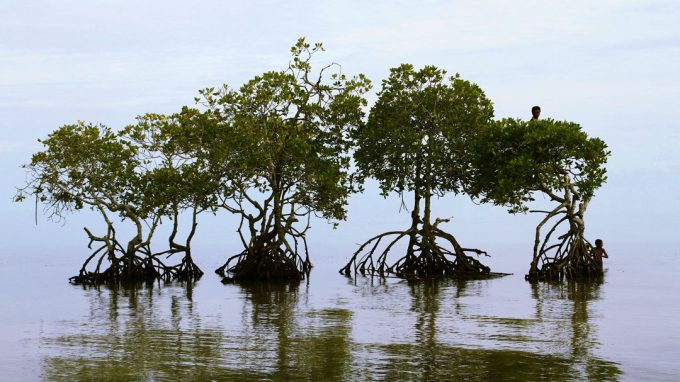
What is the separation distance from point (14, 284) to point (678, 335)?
32480 millimetres

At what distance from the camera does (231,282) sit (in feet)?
125

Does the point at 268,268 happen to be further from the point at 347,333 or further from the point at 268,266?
the point at 347,333

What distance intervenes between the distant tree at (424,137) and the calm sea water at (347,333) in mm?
3907

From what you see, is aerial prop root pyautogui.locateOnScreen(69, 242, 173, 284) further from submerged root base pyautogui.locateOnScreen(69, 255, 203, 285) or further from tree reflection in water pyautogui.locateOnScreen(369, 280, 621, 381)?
tree reflection in water pyautogui.locateOnScreen(369, 280, 621, 381)

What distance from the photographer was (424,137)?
124ft

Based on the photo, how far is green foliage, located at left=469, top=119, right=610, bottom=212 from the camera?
33.2m

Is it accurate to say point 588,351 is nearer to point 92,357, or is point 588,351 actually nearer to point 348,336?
point 348,336

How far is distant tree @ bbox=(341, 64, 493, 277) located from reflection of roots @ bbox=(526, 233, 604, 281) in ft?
10.9

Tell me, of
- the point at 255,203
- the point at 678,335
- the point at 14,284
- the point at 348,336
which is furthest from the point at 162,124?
the point at 678,335

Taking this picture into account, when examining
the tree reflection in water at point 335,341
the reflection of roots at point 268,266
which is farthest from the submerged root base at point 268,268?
the tree reflection in water at point 335,341

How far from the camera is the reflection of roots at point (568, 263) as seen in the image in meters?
36.2

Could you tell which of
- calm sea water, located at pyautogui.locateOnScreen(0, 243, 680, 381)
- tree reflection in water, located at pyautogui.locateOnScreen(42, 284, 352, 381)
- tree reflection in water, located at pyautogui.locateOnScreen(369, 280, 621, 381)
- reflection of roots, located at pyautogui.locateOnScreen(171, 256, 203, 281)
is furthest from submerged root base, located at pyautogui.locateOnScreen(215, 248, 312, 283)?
tree reflection in water, located at pyautogui.locateOnScreen(369, 280, 621, 381)

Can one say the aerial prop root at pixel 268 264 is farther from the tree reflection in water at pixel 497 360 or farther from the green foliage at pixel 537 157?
the tree reflection in water at pixel 497 360

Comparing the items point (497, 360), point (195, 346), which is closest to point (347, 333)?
point (195, 346)
